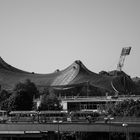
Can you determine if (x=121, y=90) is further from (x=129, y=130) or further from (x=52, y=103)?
(x=129, y=130)

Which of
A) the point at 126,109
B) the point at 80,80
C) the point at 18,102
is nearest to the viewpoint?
the point at 126,109

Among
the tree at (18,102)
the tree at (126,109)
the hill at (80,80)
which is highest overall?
the hill at (80,80)

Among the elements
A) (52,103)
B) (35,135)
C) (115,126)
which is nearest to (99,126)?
(115,126)

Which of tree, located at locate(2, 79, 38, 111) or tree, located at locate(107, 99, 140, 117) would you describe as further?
tree, located at locate(2, 79, 38, 111)

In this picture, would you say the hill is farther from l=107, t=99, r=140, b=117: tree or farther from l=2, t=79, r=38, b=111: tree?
l=107, t=99, r=140, b=117: tree

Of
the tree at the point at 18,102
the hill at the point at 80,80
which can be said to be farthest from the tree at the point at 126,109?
the hill at the point at 80,80

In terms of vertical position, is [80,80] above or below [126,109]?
above

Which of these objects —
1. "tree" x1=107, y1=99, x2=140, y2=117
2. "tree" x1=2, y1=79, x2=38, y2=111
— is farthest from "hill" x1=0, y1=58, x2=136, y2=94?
"tree" x1=107, y1=99, x2=140, y2=117

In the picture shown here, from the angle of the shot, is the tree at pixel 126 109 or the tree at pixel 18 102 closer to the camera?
the tree at pixel 126 109

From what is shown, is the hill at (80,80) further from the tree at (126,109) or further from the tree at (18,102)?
the tree at (126,109)

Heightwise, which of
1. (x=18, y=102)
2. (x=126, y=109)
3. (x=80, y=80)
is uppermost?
(x=80, y=80)

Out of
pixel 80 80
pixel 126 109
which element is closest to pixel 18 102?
pixel 126 109

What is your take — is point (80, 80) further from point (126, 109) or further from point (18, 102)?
point (126, 109)

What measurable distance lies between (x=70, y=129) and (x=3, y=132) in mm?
11795
